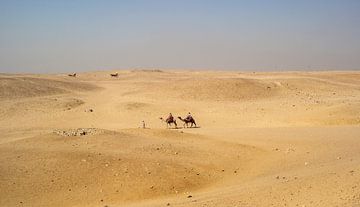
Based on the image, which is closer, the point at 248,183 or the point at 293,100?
the point at 248,183

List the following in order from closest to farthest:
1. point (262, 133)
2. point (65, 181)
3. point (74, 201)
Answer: point (74, 201) → point (65, 181) → point (262, 133)

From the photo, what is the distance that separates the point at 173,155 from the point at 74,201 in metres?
4.10

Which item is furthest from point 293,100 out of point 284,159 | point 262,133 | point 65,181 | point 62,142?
point 65,181

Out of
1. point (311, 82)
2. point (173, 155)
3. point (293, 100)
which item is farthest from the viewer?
point (311, 82)

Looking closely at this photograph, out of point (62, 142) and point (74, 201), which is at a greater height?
point (62, 142)

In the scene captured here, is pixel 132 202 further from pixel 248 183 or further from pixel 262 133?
pixel 262 133

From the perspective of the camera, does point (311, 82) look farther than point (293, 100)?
Yes

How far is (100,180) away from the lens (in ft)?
41.9

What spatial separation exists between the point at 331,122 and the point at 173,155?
12.3 metres

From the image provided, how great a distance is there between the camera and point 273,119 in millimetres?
27312

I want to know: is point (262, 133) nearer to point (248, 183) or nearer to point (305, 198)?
point (248, 183)

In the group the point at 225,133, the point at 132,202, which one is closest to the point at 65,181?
the point at 132,202

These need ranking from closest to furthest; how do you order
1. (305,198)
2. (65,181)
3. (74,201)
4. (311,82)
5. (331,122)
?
(305,198) → (74,201) → (65,181) → (331,122) → (311,82)

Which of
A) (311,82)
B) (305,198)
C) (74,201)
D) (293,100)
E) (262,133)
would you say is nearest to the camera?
(305,198)
